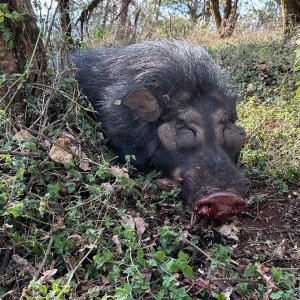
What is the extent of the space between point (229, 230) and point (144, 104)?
4.53 feet

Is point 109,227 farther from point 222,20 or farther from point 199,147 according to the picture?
point 222,20

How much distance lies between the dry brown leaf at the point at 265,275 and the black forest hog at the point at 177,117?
0.57m

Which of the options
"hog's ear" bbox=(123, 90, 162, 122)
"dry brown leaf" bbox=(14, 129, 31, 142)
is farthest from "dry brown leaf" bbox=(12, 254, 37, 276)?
"hog's ear" bbox=(123, 90, 162, 122)

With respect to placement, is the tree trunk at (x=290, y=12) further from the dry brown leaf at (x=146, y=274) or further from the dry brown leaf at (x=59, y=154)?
the dry brown leaf at (x=146, y=274)

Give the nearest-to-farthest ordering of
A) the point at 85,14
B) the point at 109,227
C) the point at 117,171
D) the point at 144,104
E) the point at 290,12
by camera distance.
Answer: the point at 109,227 < the point at 117,171 < the point at 144,104 < the point at 85,14 < the point at 290,12

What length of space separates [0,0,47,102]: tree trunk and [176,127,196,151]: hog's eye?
3.71 feet

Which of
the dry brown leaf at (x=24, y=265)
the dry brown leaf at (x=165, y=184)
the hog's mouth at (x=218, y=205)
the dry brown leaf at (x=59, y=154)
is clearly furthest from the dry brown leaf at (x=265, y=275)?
the dry brown leaf at (x=59, y=154)

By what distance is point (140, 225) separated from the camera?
2.97 m

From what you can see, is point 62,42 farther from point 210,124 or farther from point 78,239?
point 78,239

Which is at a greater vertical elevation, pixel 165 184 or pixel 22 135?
pixel 22 135

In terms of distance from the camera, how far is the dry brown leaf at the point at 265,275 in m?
2.51

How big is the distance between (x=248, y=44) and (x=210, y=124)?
20.1 feet

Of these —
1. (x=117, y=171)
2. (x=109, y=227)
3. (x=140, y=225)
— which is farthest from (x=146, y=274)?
(x=117, y=171)

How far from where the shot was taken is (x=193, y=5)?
20.5 m
